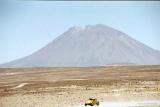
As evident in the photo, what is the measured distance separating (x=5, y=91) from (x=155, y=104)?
6717 millimetres

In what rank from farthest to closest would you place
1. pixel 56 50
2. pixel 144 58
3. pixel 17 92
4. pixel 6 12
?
pixel 56 50, pixel 144 58, pixel 17 92, pixel 6 12

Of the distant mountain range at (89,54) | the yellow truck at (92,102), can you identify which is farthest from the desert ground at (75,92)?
the distant mountain range at (89,54)

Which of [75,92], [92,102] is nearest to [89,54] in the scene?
[75,92]

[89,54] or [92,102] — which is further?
[89,54]

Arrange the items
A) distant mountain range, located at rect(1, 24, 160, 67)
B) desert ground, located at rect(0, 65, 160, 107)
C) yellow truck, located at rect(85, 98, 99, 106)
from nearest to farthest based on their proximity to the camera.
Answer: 1. yellow truck, located at rect(85, 98, 99, 106)
2. desert ground, located at rect(0, 65, 160, 107)
3. distant mountain range, located at rect(1, 24, 160, 67)

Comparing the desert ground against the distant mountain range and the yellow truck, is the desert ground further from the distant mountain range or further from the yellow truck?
the distant mountain range

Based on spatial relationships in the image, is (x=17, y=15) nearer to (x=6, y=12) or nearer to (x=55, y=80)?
(x=6, y=12)

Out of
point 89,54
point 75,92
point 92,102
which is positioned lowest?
point 92,102

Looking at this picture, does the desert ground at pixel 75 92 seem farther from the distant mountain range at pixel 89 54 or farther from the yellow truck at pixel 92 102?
the distant mountain range at pixel 89 54

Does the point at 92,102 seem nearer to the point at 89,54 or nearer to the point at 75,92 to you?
the point at 75,92

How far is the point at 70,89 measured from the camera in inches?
647

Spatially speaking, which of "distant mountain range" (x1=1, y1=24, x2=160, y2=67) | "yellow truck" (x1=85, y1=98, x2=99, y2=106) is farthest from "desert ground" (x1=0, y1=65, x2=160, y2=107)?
"distant mountain range" (x1=1, y1=24, x2=160, y2=67)

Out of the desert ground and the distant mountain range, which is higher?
the distant mountain range

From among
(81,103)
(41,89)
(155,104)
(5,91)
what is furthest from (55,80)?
(155,104)
